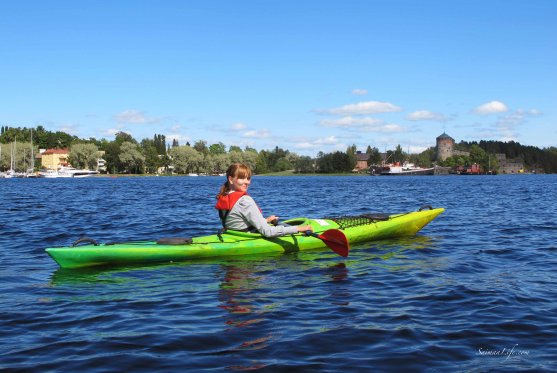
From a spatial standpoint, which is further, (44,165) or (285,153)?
(285,153)

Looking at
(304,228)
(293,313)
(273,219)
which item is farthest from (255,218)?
(293,313)

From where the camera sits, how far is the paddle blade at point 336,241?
1048 centimetres

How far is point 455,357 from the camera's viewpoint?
5172 millimetres

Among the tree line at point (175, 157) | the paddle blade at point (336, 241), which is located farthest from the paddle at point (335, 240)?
the tree line at point (175, 157)

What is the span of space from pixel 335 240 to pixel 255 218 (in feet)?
5.54

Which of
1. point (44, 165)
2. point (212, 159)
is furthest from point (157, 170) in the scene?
point (44, 165)

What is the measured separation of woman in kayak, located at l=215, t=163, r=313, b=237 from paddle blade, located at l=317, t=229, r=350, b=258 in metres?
0.66

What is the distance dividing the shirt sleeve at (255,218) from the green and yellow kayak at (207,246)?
0.31 m

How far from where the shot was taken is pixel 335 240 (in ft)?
35.2

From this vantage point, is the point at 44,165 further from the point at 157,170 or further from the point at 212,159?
the point at 212,159

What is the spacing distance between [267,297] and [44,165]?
528ft

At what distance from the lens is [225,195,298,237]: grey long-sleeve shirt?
10.2 metres

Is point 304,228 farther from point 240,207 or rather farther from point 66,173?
point 66,173

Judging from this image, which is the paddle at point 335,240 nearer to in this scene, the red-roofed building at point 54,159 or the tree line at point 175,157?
the tree line at point 175,157
